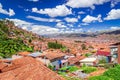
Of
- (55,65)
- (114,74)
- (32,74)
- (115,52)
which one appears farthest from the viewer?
(55,65)

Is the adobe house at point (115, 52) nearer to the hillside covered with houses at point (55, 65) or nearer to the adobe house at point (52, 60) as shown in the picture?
the hillside covered with houses at point (55, 65)

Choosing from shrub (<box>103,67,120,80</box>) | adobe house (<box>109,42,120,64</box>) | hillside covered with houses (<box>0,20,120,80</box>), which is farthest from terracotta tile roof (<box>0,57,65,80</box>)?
adobe house (<box>109,42,120,64</box>)

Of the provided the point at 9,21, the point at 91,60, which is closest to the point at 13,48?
the point at 91,60

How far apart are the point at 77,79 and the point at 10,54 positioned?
63.0 meters

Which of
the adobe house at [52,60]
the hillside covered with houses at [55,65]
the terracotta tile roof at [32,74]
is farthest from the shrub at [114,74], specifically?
the adobe house at [52,60]

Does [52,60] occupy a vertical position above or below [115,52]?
below

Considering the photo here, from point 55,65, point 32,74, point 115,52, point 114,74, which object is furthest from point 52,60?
point 32,74

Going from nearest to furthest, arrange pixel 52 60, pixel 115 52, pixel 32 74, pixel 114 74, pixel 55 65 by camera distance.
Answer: pixel 32 74
pixel 114 74
pixel 115 52
pixel 52 60
pixel 55 65

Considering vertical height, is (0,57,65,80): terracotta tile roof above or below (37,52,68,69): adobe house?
above

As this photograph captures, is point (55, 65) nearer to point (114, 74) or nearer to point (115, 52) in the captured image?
point (115, 52)

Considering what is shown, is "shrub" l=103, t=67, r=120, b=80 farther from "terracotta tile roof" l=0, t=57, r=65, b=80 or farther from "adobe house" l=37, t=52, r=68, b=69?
"adobe house" l=37, t=52, r=68, b=69

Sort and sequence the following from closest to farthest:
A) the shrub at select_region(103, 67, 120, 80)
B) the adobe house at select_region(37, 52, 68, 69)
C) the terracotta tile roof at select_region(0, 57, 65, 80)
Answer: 1. the terracotta tile roof at select_region(0, 57, 65, 80)
2. the shrub at select_region(103, 67, 120, 80)
3. the adobe house at select_region(37, 52, 68, 69)

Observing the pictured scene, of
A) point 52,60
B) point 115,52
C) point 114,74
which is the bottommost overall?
point 52,60

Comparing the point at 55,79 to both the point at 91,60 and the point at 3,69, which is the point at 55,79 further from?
the point at 91,60
